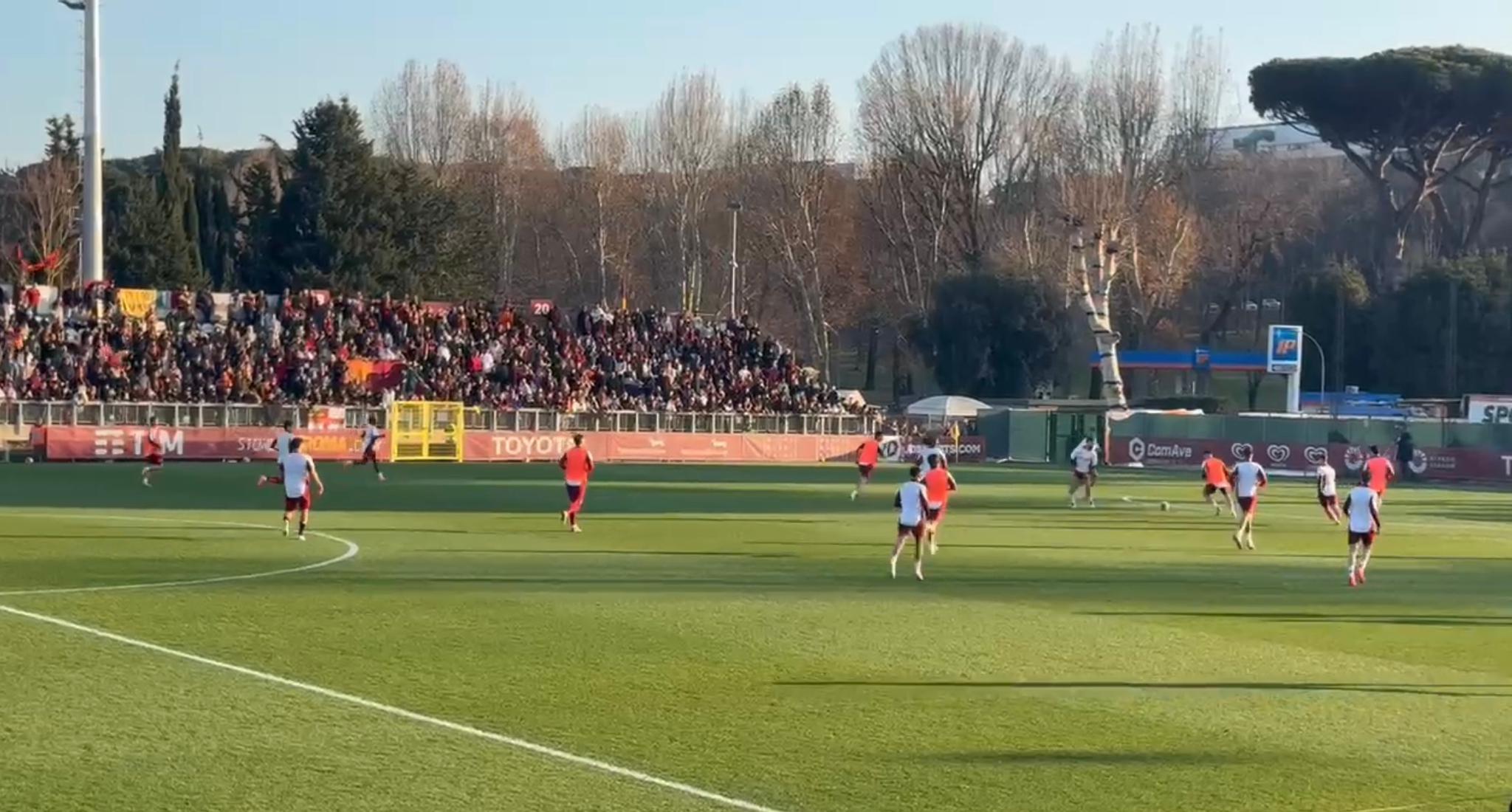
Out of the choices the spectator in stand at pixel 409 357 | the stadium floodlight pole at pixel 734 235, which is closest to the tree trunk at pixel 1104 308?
the spectator in stand at pixel 409 357

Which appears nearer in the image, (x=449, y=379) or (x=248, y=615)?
(x=248, y=615)

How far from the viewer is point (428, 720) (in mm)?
13547

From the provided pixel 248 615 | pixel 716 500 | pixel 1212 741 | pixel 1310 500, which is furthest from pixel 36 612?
pixel 1310 500

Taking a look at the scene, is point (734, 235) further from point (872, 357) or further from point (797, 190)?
point (872, 357)

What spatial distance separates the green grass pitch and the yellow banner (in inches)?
1066

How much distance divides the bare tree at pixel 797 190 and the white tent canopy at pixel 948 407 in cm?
1965

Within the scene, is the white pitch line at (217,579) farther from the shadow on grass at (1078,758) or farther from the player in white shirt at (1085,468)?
the player in white shirt at (1085,468)

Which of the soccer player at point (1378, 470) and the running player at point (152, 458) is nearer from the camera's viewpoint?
the soccer player at point (1378, 470)

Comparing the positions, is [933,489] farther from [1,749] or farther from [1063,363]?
[1063,363]

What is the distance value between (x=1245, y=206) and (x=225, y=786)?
9276cm

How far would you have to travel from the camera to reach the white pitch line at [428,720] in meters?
11.3

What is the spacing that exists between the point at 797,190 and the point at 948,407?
2246 centimetres

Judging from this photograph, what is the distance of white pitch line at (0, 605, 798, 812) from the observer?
446 inches

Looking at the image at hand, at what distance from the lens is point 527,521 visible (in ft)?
112
